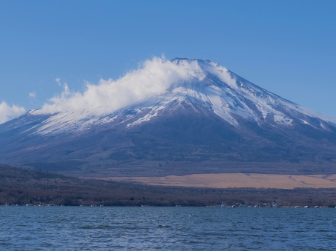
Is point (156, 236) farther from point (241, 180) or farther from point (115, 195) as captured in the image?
point (241, 180)

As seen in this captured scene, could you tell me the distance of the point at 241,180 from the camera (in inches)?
7313

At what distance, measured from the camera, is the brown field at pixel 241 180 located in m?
175

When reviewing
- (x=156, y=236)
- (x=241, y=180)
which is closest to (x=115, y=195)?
(x=241, y=180)

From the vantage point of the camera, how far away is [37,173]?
5940 inches

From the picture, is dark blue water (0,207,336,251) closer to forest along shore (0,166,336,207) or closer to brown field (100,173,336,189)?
forest along shore (0,166,336,207)

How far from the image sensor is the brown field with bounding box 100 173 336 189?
17489 centimetres

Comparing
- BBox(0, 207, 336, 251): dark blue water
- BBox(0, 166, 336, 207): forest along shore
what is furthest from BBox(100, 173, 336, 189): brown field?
BBox(0, 207, 336, 251): dark blue water

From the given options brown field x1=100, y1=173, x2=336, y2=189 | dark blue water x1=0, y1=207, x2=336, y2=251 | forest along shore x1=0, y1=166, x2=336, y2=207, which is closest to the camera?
dark blue water x1=0, y1=207, x2=336, y2=251

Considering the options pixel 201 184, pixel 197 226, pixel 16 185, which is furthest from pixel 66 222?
pixel 201 184

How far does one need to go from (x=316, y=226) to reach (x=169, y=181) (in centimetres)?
11611

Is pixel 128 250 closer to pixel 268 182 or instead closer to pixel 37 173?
pixel 37 173

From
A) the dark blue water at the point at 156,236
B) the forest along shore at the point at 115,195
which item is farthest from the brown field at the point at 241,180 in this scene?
the dark blue water at the point at 156,236

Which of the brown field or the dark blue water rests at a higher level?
the brown field

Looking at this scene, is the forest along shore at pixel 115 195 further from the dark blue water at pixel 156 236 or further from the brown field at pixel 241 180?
the dark blue water at pixel 156 236
